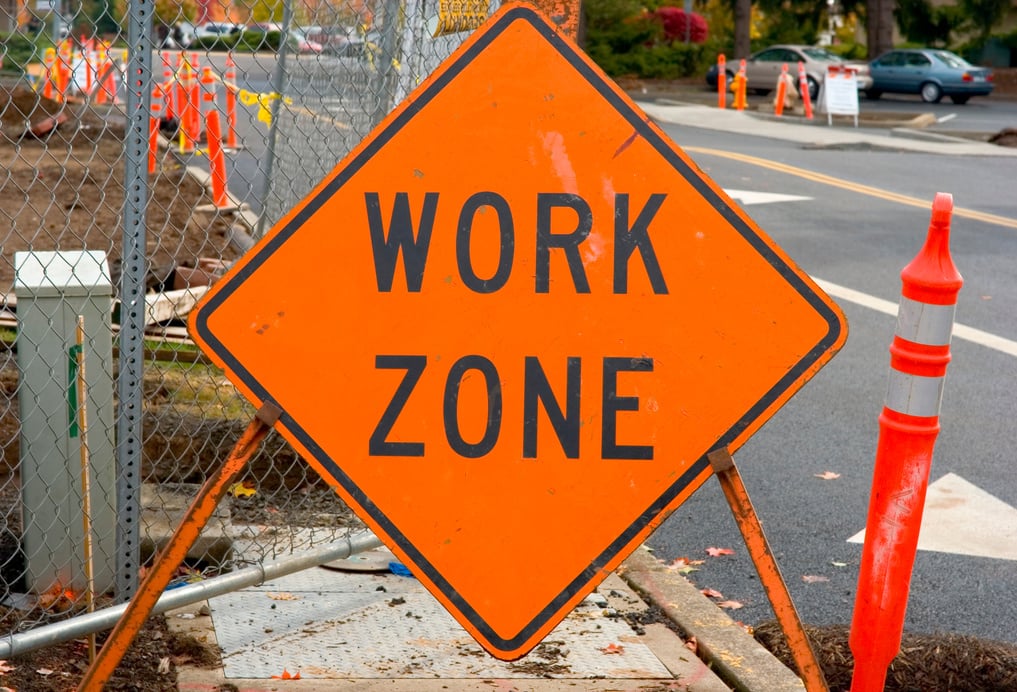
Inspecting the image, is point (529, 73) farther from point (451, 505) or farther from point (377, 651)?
point (377, 651)

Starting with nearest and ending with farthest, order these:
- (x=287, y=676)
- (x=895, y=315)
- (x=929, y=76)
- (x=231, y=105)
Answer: (x=287, y=676) < (x=895, y=315) < (x=231, y=105) < (x=929, y=76)

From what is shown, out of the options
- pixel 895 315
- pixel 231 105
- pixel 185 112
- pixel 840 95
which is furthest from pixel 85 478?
pixel 840 95

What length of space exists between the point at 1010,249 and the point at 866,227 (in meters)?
1.45

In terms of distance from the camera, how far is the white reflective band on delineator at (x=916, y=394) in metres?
3.24

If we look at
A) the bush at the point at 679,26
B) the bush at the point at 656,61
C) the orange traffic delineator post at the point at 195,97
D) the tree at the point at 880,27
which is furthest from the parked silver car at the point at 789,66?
the orange traffic delineator post at the point at 195,97

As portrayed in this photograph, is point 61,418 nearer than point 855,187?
Yes

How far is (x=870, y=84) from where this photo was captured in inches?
1403

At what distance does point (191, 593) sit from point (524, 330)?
1553 millimetres

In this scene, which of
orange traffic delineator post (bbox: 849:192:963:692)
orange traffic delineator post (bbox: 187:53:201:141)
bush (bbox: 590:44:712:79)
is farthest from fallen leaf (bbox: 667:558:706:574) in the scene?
bush (bbox: 590:44:712:79)

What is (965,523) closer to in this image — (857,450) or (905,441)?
(857,450)

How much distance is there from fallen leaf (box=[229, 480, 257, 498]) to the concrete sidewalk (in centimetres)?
68

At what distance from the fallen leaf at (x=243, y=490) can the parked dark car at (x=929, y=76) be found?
32.6 metres

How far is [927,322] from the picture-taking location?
127 inches

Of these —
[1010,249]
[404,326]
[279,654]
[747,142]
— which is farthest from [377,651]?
[747,142]
